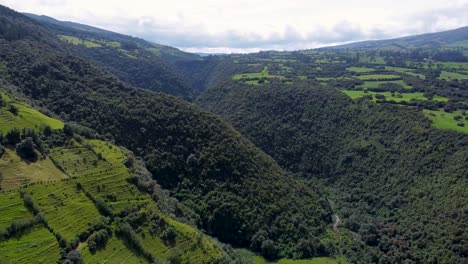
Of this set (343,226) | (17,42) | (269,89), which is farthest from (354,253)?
(17,42)

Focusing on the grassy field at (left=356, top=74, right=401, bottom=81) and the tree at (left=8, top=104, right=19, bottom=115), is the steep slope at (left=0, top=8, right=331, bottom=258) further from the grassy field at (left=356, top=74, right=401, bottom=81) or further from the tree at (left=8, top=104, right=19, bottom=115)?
the grassy field at (left=356, top=74, right=401, bottom=81)

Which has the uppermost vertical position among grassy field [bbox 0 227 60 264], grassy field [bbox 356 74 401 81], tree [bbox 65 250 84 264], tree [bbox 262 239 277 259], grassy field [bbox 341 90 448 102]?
grassy field [bbox 356 74 401 81]

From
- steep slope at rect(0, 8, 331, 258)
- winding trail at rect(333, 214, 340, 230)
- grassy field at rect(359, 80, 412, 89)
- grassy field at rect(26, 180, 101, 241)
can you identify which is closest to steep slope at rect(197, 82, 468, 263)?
winding trail at rect(333, 214, 340, 230)

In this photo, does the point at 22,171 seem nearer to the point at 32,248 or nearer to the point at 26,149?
the point at 26,149

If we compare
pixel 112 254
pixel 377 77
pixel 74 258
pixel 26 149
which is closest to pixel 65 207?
pixel 112 254

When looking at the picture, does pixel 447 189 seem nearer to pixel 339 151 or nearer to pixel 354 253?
pixel 354 253

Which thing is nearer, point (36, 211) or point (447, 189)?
point (36, 211)
